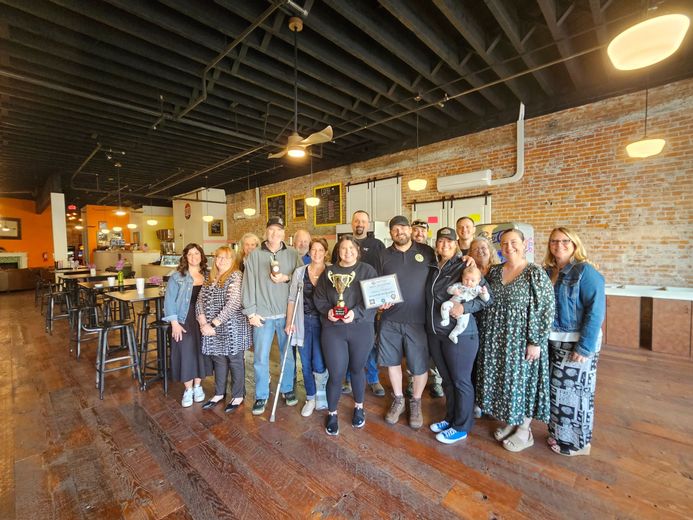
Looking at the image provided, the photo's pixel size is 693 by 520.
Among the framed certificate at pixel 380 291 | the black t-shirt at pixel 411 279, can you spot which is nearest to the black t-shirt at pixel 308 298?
the framed certificate at pixel 380 291

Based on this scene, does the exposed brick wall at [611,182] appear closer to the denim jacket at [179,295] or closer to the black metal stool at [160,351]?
the denim jacket at [179,295]

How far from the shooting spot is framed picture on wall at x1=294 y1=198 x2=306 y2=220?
30.9 feet

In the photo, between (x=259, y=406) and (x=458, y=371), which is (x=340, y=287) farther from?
(x=259, y=406)

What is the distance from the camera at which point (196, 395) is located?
308cm

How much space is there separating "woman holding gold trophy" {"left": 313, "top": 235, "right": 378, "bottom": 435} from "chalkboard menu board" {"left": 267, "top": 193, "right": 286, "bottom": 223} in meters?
7.83

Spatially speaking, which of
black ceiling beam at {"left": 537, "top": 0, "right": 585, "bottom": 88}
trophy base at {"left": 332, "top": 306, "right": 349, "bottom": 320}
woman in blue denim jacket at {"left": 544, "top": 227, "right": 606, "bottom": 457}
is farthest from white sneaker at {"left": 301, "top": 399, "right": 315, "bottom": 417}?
black ceiling beam at {"left": 537, "top": 0, "right": 585, "bottom": 88}

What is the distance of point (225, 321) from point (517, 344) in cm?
237

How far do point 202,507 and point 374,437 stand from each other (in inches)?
48.7

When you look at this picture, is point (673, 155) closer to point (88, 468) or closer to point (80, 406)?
point (88, 468)

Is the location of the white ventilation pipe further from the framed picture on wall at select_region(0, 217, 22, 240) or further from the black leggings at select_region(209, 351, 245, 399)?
the framed picture on wall at select_region(0, 217, 22, 240)

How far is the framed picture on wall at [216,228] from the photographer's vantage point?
12361 mm

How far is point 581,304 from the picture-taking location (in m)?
2.14

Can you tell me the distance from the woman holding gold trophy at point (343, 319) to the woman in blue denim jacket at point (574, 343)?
1.32 meters

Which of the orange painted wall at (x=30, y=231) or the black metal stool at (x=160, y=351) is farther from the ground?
the orange painted wall at (x=30, y=231)
